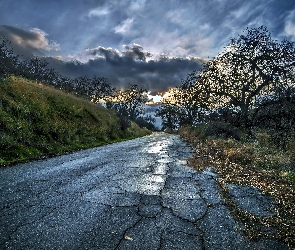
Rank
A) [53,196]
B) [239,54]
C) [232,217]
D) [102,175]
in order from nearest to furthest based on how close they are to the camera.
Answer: [232,217], [53,196], [102,175], [239,54]

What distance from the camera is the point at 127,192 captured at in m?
3.63

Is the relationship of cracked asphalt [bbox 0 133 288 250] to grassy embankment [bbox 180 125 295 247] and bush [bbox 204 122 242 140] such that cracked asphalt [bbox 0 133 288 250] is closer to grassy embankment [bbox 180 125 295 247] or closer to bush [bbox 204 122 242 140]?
grassy embankment [bbox 180 125 295 247]

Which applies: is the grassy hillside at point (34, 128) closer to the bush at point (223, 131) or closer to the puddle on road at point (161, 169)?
the puddle on road at point (161, 169)

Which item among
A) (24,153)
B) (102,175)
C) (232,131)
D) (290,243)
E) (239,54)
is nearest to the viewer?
(290,243)

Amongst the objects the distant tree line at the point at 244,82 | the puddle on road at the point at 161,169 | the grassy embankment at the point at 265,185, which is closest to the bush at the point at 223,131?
the distant tree line at the point at 244,82

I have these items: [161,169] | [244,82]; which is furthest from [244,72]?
[161,169]

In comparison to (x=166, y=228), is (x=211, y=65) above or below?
above

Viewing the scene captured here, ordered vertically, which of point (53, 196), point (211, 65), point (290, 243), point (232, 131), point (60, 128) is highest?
point (211, 65)

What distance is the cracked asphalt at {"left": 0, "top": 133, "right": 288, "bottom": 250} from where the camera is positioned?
7.20ft

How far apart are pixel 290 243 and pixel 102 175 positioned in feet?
11.9

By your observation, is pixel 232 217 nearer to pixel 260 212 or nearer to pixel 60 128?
pixel 260 212

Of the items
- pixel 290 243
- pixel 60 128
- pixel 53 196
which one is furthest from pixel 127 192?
pixel 60 128

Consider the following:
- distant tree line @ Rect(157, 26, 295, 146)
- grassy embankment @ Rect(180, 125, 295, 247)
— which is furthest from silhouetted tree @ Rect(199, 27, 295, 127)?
grassy embankment @ Rect(180, 125, 295, 247)

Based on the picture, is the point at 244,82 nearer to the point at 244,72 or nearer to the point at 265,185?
the point at 244,72
